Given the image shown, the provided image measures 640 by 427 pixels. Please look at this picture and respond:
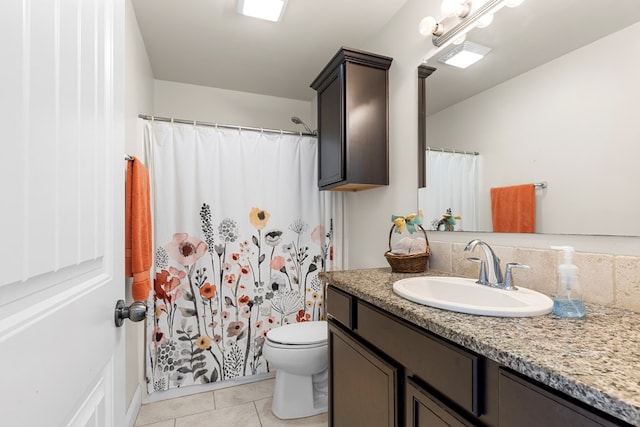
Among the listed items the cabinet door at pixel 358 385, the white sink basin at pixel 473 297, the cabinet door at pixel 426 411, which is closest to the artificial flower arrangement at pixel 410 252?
the white sink basin at pixel 473 297

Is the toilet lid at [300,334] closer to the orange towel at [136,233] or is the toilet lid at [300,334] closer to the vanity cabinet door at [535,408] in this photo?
the orange towel at [136,233]

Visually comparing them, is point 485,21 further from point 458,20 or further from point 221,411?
point 221,411

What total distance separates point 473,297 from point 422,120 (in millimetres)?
958

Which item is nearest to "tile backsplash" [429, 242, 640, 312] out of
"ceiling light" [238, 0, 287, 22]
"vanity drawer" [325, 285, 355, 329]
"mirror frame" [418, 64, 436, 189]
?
"mirror frame" [418, 64, 436, 189]

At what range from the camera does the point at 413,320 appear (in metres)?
0.89

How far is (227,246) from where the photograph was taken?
2197 mm

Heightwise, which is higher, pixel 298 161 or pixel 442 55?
pixel 442 55

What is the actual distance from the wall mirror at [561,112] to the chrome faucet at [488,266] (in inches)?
7.3

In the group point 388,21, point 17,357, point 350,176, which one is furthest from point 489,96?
point 17,357

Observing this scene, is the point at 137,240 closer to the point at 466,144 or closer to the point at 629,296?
the point at 466,144

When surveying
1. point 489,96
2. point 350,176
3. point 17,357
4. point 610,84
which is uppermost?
point 489,96

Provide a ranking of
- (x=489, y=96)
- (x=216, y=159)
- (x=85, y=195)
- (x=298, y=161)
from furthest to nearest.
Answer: (x=298, y=161), (x=216, y=159), (x=489, y=96), (x=85, y=195)

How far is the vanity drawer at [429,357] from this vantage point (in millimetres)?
723

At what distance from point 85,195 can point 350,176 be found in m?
1.42
